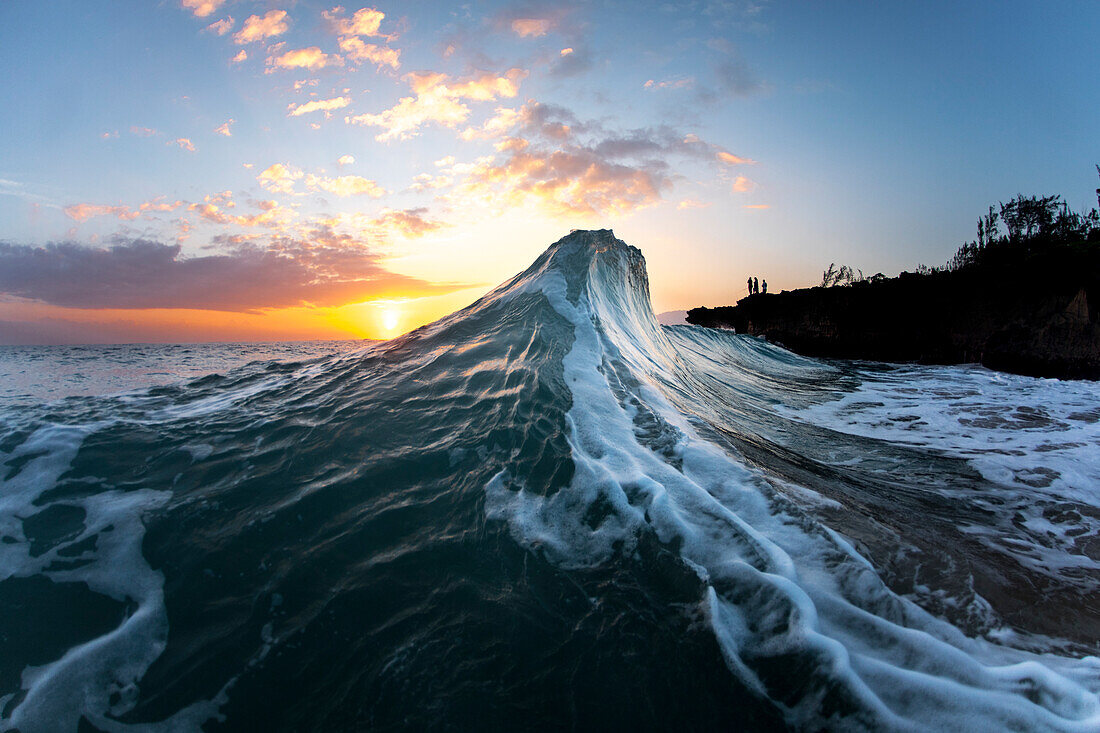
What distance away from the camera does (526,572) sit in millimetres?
2264

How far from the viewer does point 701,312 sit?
29672 mm

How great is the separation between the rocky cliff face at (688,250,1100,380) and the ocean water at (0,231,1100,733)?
588 inches

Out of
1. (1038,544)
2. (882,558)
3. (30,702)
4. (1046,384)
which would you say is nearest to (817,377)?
(1046,384)

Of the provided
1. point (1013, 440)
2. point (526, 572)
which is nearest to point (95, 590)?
point (526, 572)

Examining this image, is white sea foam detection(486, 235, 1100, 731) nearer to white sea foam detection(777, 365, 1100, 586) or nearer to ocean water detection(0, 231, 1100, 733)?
ocean water detection(0, 231, 1100, 733)

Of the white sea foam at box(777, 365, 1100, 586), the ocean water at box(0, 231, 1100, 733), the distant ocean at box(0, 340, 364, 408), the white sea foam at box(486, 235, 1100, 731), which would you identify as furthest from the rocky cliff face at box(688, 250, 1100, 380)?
the distant ocean at box(0, 340, 364, 408)

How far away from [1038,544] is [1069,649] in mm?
1493

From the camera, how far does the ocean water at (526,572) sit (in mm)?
1667

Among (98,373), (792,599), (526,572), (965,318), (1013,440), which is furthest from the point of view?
(965,318)

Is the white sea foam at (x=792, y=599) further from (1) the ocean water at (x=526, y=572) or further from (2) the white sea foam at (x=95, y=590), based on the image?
(2) the white sea foam at (x=95, y=590)

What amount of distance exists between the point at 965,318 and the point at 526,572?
2238cm

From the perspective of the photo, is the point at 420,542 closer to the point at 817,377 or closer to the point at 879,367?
the point at 817,377

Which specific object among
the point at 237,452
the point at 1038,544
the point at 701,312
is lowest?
the point at 1038,544

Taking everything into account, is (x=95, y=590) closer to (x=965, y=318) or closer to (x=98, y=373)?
(x=98, y=373)
